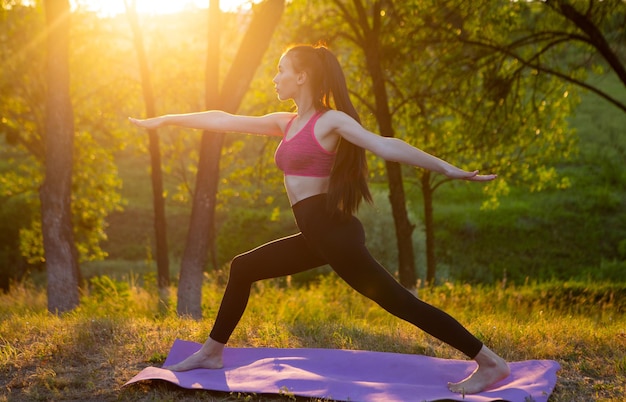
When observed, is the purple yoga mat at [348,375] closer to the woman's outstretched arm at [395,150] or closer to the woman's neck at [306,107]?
the woman's outstretched arm at [395,150]

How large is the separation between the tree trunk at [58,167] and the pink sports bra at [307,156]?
5.45 metres

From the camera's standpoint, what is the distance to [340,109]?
4.37m

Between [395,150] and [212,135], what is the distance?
544cm

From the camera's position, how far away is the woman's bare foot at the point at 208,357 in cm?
486

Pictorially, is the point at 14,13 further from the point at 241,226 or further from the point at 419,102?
the point at 419,102

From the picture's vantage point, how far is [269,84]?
52.1 ft

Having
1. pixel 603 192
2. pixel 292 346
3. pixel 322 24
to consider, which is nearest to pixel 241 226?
pixel 322 24

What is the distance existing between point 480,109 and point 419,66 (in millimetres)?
1368

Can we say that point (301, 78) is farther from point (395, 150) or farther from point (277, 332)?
point (277, 332)

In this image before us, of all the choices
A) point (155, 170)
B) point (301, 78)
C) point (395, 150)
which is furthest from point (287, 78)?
point (155, 170)

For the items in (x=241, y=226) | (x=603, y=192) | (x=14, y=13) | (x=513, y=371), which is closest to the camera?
(x=513, y=371)

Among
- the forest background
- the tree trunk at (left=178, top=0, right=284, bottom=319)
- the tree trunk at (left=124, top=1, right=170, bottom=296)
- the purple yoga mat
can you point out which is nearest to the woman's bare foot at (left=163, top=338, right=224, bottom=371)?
the purple yoga mat

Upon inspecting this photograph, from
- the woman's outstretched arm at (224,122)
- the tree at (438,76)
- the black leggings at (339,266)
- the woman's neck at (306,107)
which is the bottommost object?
the black leggings at (339,266)

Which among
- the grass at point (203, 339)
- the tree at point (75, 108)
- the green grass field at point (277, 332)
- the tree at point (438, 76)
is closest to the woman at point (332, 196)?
the green grass field at point (277, 332)
